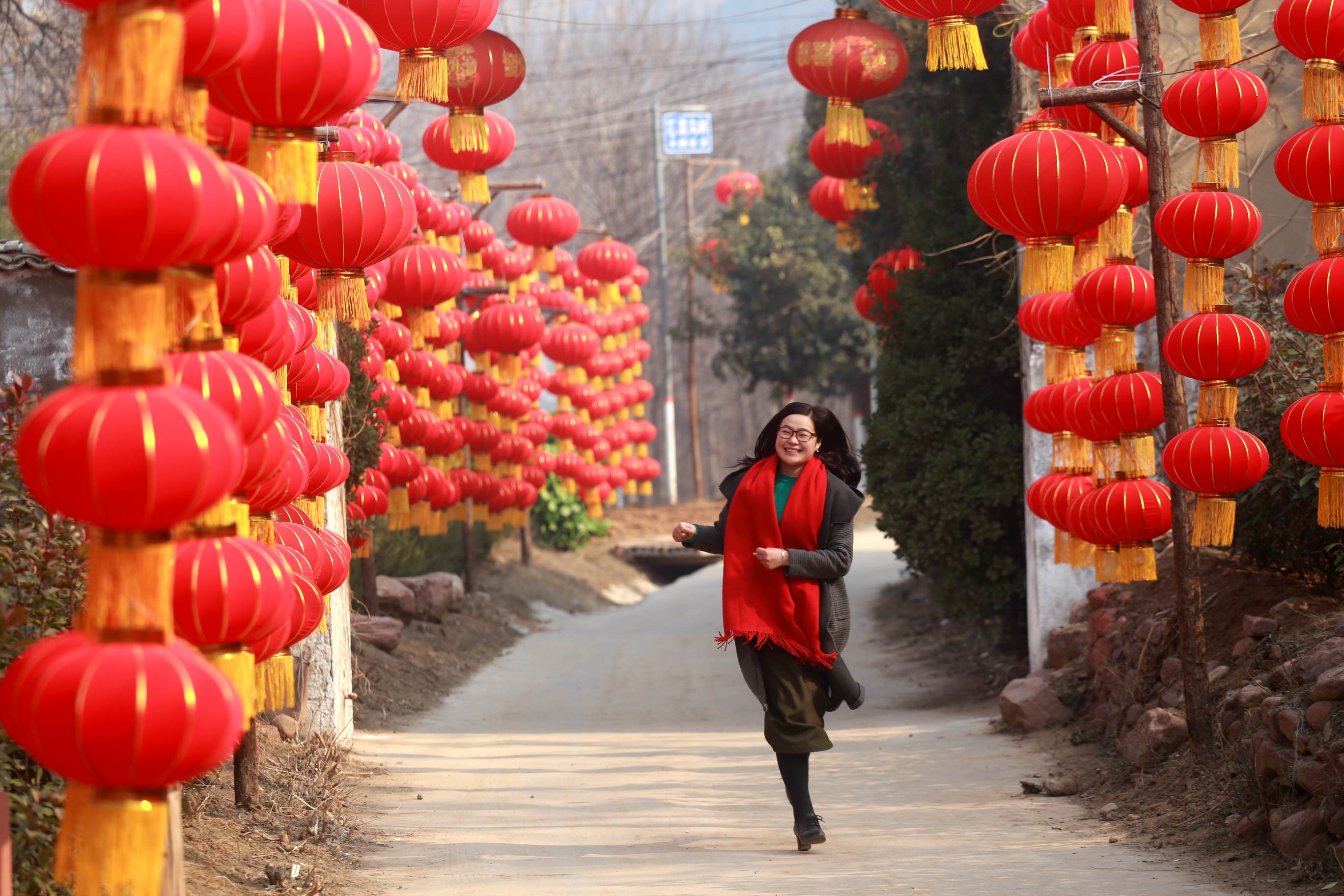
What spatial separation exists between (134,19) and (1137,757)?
19.2 ft

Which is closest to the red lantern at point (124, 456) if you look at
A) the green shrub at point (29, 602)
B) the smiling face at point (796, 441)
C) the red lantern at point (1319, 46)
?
the green shrub at point (29, 602)

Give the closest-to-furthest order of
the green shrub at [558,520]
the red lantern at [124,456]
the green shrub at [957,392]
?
the red lantern at [124,456]
the green shrub at [957,392]
the green shrub at [558,520]

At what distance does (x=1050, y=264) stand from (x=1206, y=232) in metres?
0.68

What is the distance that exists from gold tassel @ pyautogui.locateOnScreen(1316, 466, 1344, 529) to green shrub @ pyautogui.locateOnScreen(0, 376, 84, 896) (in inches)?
187

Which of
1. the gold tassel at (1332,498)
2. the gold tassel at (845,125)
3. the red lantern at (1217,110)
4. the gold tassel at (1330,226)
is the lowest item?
the gold tassel at (1332,498)

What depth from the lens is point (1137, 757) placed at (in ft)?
22.4

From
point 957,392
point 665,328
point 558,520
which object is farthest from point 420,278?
point 665,328

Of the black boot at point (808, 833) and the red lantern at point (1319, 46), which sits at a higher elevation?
the red lantern at point (1319, 46)

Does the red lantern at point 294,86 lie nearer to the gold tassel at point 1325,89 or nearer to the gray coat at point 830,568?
the gray coat at point 830,568

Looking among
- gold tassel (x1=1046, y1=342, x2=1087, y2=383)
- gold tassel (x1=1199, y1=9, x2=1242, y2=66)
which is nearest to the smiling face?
gold tassel (x1=1046, y1=342, x2=1087, y2=383)

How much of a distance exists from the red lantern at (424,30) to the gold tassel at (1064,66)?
3.21 meters

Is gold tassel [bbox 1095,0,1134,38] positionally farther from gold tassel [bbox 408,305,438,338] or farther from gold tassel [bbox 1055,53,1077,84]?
gold tassel [bbox 408,305,438,338]

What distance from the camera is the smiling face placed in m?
5.61

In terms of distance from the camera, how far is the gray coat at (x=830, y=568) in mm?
5441
